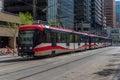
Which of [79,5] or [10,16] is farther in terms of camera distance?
[79,5]

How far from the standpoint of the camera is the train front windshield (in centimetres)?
3183

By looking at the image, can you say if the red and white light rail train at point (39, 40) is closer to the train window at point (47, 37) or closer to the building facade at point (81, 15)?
the train window at point (47, 37)

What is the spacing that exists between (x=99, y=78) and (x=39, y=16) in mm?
85556

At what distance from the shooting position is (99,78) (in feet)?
53.4

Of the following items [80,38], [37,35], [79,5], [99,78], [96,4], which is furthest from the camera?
[96,4]

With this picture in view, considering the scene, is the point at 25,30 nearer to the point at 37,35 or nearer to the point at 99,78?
the point at 37,35

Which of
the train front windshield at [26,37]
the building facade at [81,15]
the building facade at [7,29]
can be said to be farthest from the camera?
the building facade at [81,15]

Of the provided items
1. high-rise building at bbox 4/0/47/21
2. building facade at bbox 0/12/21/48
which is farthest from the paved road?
high-rise building at bbox 4/0/47/21

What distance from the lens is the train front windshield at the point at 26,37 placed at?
31830mm

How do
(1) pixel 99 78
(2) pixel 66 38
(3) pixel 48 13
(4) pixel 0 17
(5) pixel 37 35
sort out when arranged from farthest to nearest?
(3) pixel 48 13, (4) pixel 0 17, (2) pixel 66 38, (5) pixel 37 35, (1) pixel 99 78

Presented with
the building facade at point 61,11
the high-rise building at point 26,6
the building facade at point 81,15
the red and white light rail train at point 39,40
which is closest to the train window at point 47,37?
the red and white light rail train at point 39,40

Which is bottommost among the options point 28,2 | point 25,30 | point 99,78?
point 99,78

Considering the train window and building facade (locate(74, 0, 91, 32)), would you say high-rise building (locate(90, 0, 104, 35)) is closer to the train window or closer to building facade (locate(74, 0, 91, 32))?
building facade (locate(74, 0, 91, 32))

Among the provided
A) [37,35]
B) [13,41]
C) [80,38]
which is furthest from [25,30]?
[13,41]
